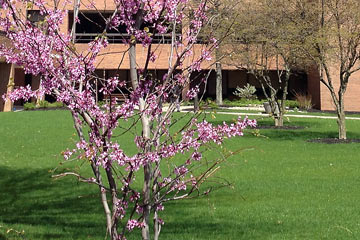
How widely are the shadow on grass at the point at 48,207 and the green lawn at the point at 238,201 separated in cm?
1

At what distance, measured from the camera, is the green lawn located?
743 cm

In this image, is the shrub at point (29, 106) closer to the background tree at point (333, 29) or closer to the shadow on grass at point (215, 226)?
the background tree at point (333, 29)

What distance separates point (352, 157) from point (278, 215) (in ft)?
25.9

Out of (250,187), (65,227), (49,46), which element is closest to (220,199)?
(250,187)

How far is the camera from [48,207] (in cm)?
907

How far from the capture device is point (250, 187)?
1087 cm

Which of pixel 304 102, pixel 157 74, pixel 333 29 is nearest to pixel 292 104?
pixel 304 102

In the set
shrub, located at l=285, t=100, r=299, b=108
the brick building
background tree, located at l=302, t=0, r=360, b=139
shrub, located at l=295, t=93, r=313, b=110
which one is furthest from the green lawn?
shrub, located at l=285, t=100, r=299, b=108

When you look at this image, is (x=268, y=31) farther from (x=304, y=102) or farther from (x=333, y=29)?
(x=304, y=102)

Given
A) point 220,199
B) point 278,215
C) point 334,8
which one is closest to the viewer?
point 278,215

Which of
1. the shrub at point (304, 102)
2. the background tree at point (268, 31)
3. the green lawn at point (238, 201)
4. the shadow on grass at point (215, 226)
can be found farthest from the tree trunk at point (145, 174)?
the shrub at point (304, 102)

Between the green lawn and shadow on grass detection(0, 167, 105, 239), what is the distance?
0.05 feet

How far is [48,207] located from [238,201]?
139 inches

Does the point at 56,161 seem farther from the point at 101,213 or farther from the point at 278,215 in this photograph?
the point at 278,215
